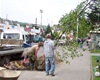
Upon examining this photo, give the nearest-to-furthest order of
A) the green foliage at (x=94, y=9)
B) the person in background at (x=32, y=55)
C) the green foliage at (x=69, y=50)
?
1. the green foliage at (x=94, y=9)
2. the green foliage at (x=69, y=50)
3. the person in background at (x=32, y=55)

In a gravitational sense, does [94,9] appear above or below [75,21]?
above

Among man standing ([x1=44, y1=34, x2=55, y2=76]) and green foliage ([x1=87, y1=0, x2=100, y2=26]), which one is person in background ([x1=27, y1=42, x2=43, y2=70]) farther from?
green foliage ([x1=87, y1=0, x2=100, y2=26])

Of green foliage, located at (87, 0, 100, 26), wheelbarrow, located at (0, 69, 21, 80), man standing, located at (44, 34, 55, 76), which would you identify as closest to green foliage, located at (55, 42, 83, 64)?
green foliage, located at (87, 0, 100, 26)

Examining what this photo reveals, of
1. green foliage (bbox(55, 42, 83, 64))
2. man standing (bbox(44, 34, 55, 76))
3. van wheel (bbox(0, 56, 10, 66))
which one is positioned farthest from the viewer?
van wheel (bbox(0, 56, 10, 66))

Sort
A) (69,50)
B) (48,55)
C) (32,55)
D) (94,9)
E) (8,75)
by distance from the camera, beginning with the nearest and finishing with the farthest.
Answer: (94,9), (8,75), (69,50), (48,55), (32,55)

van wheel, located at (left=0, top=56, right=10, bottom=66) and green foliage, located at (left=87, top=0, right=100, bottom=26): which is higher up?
green foliage, located at (left=87, top=0, right=100, bottom=26)

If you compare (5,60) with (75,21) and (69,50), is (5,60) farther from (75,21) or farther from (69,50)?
(75,21)

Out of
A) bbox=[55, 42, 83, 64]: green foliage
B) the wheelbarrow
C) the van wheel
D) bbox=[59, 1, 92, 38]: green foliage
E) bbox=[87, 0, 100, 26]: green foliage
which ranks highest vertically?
bbox=[87, 0, 100, 26]: green foliage

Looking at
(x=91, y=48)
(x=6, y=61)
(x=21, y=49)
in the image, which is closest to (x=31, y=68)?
(x=6, y=61)

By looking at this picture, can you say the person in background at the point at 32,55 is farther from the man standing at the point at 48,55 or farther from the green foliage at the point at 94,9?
the green foliage at the point at 94,9

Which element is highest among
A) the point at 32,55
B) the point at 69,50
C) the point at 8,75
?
the point at 69,50

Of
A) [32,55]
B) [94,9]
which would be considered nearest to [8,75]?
[94,9]

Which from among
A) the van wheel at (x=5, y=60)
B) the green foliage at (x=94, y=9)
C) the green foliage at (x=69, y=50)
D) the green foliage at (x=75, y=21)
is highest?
the green foliage at (x=94, y=9)

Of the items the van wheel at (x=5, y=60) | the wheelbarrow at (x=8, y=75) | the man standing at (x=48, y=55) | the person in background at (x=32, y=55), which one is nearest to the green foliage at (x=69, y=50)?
the wheelbarrow at (x=8, y=75)
